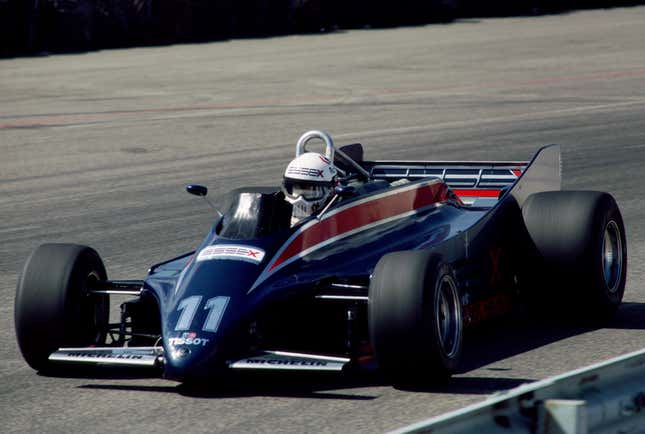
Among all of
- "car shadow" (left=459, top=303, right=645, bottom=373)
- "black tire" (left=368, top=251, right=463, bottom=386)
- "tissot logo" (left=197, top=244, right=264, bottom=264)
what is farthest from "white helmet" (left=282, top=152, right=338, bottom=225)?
"car shadow" (left=459, top=303, right=645, bottom=373)

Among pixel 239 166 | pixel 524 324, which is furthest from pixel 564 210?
pixel 239 166

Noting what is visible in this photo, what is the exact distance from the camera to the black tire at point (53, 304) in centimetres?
731

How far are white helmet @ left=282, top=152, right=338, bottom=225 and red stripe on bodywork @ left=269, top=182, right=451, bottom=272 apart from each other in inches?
7.4

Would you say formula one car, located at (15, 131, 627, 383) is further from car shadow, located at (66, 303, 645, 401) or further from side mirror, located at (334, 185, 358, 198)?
car shadow, located at (66, 303, 645, 401)

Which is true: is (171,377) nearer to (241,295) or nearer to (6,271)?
(241,295)

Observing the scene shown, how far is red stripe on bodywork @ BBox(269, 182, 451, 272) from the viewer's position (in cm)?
750

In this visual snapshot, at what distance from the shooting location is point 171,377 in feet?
22.1

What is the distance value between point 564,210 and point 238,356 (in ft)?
8.52

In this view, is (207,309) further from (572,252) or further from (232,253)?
(572,252)

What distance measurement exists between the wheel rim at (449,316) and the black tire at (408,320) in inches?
5.7

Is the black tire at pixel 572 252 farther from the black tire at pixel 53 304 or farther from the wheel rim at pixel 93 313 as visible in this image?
the black tire at pixel 53 304

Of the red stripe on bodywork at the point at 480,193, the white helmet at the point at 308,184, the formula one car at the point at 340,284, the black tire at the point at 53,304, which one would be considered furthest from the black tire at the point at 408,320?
the red stripe on bodywork at the point at 480,193

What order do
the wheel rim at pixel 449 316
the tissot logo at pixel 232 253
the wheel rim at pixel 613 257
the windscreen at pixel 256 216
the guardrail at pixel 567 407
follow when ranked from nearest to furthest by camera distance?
the guardrail at pixel 567 407 → the wheel rim at pixel 449 316 → the tissot logo at pixel 232 253 → the windscreen at pixel 256 216 → the wheel rim at pixel 613 257

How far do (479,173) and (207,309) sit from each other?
13.3 ft
